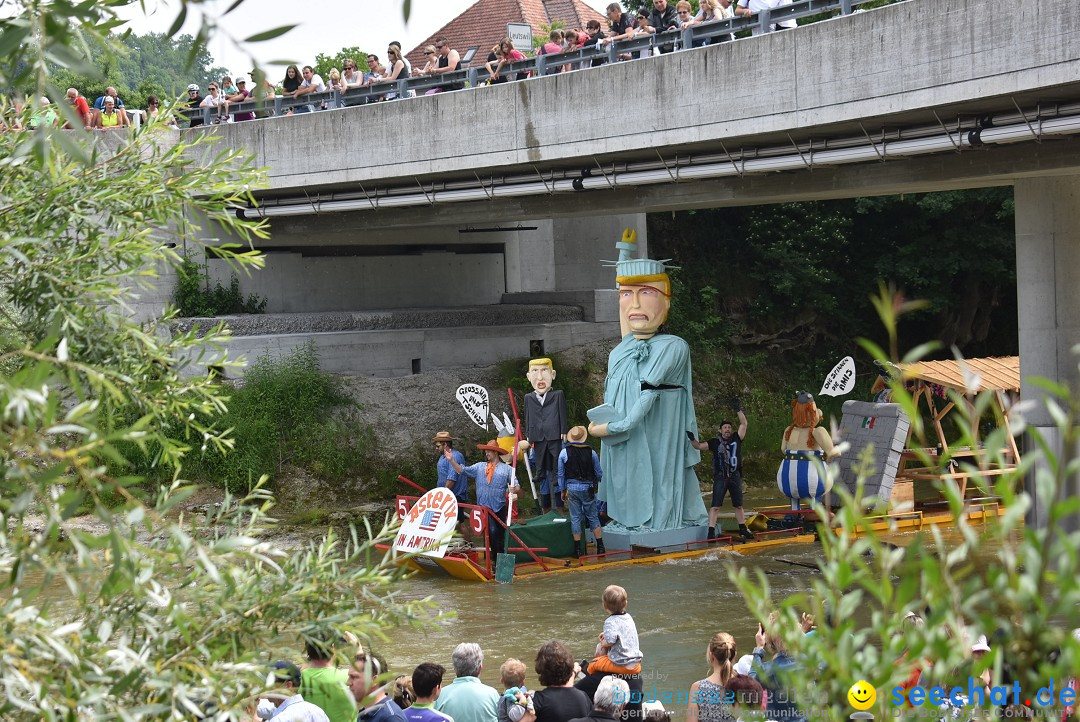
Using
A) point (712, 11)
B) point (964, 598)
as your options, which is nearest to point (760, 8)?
point (712, 11)

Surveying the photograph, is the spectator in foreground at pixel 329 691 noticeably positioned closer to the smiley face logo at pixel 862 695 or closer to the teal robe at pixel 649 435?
the smiley face logo at pixel 862 695

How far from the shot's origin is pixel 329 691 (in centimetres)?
623

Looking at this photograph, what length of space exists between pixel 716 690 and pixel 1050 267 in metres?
8.75

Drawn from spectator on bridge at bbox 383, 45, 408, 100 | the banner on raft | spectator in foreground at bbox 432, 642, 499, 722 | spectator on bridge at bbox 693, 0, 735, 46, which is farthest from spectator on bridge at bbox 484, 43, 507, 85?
spectator in foreground at bbox 432, 642, 499, 722

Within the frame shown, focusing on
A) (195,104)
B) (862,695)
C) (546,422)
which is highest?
(195,104)

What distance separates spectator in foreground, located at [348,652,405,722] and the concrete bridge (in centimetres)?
806

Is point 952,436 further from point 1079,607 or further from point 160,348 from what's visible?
point 1079,607

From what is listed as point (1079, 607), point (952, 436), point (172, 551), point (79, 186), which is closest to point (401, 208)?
point (952, 436)

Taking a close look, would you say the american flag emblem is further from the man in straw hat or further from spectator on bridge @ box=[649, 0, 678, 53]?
spectator on bridge @ box=[649, 0, 678, 53]

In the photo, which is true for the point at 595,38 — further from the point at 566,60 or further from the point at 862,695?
the point at 862,695

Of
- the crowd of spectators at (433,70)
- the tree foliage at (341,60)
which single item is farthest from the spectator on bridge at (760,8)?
the tree foliage at (341,60)

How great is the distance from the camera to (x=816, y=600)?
2.88m

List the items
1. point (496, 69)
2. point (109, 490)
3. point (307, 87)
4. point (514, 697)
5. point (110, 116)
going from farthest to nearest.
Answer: point (110, 116) → point (307, 87) → point (496, 69) → point (514, 697) → point (109, 490)

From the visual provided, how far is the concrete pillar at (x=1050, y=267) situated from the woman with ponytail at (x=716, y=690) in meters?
7.93
